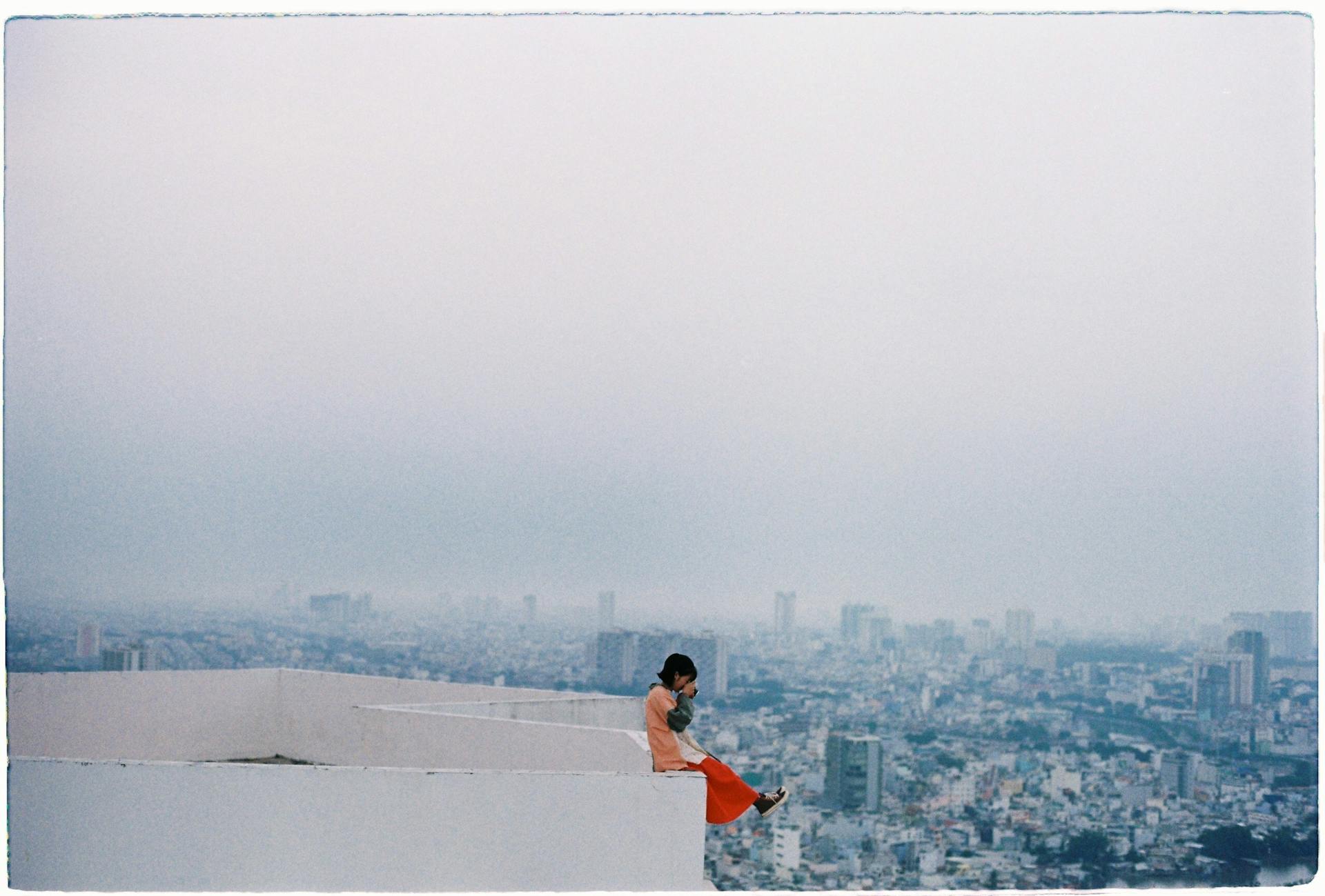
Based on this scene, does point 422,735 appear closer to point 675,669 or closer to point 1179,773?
point 675,669

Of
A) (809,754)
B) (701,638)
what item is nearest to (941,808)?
(809,754)

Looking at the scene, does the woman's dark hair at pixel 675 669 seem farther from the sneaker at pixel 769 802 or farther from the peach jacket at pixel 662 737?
the sneaker at pixel 769 802

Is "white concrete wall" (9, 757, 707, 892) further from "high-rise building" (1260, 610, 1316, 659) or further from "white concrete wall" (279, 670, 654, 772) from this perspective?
"high-rise building" (1260, 610, 1316, 659)

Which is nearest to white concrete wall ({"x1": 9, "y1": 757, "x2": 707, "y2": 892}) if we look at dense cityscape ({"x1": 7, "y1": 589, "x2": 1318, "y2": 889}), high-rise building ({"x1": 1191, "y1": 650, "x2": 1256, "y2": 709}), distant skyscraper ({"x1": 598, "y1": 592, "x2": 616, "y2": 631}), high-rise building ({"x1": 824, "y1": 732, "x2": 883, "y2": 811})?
dense cityscape ({"x1": 7, "y1": 589, "x2": 1318, "y2": 889})

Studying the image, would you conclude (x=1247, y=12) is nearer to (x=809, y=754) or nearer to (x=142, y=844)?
(x=142, y=844)

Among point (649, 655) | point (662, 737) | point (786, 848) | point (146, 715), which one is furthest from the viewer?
point (649, 655)

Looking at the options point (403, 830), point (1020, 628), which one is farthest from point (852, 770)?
point (403, 830)
